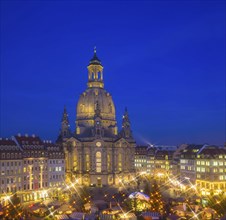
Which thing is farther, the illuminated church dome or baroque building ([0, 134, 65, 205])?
the illuminated church dome

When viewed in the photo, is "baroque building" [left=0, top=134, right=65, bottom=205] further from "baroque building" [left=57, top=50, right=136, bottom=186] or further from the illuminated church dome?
the illuminated church dome

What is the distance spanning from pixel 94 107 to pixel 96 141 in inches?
667

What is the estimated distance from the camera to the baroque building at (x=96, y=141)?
146 metres

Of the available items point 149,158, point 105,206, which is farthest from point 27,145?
point 149,158

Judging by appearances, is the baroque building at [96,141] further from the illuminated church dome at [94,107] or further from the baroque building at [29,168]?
the baroque building at [29,168]

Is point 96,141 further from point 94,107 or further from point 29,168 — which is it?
point 29,168

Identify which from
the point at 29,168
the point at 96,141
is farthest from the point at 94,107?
the point at 29,168

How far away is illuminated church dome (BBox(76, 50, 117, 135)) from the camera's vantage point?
157500 mm

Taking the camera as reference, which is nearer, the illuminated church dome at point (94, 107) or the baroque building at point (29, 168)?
the baroque building at point (29, 168)

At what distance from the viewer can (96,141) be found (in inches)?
5787

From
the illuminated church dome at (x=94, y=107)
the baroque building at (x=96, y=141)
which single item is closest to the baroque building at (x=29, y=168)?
the baroque building at (x=96, y=141)

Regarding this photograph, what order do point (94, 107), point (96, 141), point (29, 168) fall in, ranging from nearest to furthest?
point (29, 168) < point (96, 141) < point (94, 107)

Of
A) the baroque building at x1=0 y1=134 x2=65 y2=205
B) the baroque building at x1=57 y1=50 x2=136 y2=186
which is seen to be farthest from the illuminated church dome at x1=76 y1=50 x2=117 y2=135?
the baroque building at x1=0 y1=134 x2=65 y2=205

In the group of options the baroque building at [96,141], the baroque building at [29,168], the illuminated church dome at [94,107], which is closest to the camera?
the baroque building at [29,168]
